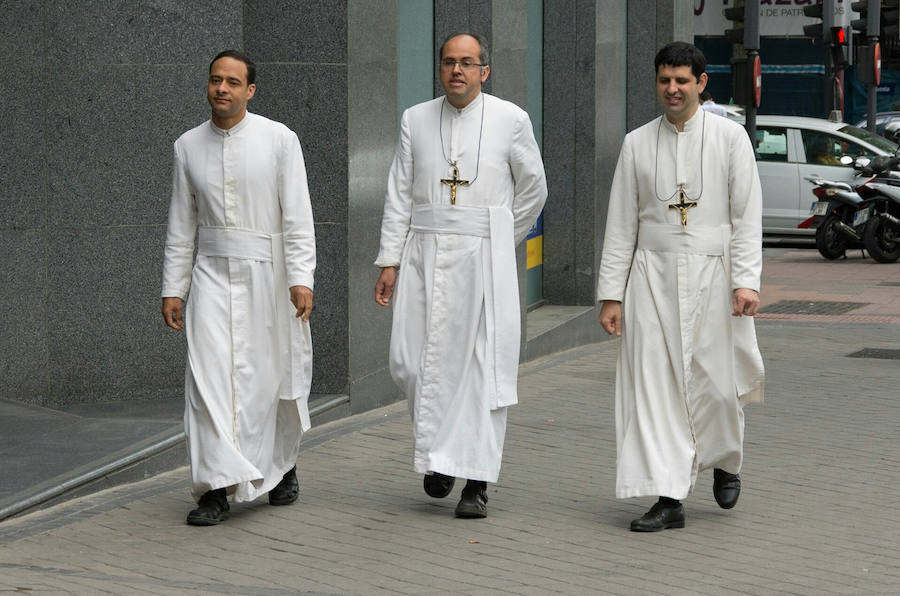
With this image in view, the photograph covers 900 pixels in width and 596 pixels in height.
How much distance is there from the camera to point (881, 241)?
20.1 meters

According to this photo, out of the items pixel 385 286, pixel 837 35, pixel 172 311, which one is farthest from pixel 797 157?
pixel 172 311

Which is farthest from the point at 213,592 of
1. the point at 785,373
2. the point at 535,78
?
the point at 535,78

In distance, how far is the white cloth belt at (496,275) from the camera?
275 inches

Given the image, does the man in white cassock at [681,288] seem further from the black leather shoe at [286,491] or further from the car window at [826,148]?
the car window at [826,148]

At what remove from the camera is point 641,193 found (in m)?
6.84

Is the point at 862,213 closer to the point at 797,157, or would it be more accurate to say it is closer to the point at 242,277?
the point at 797,157

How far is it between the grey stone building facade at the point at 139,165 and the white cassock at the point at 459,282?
2.27 meters

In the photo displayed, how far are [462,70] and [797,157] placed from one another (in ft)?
51.6

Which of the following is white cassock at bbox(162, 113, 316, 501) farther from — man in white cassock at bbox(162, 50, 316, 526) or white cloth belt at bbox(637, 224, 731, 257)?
white cloth belt at bbox(637, 224, 731, 257)

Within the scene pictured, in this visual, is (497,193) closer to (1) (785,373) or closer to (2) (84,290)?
(2) (84,290)

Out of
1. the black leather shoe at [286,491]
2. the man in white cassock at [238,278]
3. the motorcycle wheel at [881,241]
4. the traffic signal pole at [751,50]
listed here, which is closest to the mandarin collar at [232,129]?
the man in white cassock at [238,278]

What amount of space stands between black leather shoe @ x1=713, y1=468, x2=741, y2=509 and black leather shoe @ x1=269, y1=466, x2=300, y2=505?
5.85 feet

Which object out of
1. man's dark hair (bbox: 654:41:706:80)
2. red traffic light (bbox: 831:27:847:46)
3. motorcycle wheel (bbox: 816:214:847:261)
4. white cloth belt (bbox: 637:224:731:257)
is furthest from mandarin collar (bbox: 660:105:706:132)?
red traffic light (bbox: 831:27:847:46)

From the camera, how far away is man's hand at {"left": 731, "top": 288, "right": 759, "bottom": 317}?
6.64m
